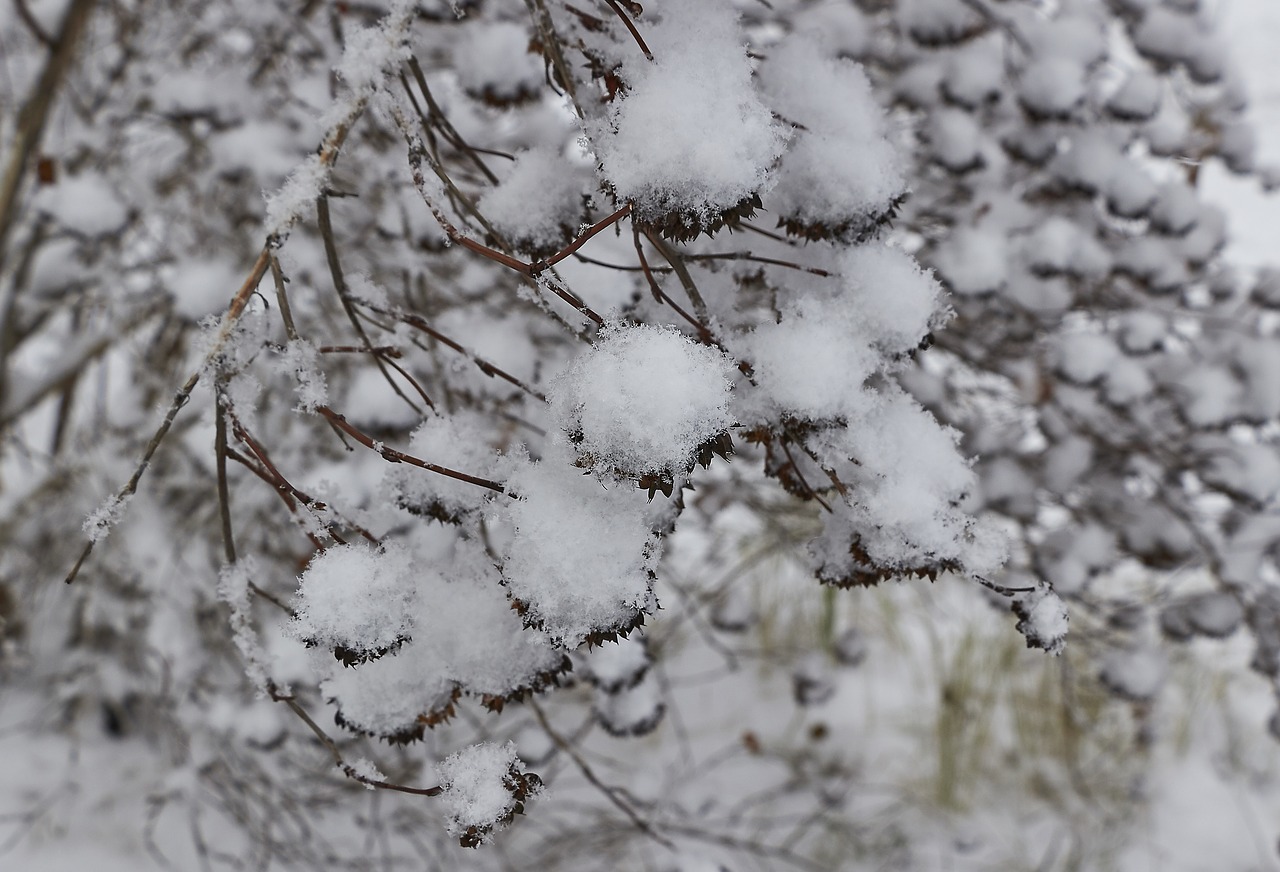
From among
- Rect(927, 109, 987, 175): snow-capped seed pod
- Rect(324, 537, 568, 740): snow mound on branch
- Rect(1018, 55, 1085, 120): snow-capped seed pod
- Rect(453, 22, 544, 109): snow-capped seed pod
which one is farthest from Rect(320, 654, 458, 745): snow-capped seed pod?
Rect(1018, 55, 1085, 120): snow-capped seed pod

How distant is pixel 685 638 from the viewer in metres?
3.34

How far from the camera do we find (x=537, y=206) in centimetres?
81

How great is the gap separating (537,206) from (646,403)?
0.34 meters

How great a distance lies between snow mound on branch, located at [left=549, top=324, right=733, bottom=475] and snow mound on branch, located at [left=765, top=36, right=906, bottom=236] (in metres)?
0.23

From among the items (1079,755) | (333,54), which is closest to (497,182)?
(333,54)

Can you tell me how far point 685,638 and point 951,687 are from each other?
3.21 ft

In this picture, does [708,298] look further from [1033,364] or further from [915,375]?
[1033,364]

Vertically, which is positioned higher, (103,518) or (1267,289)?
(1267,289)

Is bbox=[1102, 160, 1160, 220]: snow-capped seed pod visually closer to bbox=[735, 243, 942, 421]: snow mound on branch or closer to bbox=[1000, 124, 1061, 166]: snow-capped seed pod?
bbox=[1000, 124, 1061, 166]: snow-capped seed pod

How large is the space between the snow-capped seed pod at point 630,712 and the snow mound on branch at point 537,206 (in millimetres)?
776

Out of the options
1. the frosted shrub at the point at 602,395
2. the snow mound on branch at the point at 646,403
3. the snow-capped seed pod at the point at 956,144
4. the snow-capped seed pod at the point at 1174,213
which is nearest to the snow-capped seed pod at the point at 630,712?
the frosted shrub at the point at 602,395

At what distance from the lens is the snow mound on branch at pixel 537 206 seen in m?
0.80

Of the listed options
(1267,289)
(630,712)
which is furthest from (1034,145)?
(630,712)

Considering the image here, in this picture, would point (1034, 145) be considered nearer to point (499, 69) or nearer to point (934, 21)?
point (934, 21)
